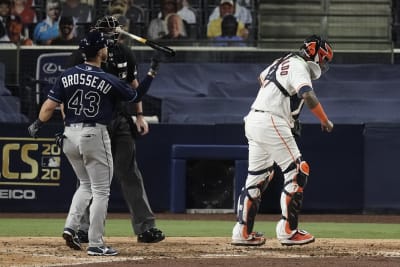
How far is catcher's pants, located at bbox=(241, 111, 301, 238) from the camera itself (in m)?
9.12

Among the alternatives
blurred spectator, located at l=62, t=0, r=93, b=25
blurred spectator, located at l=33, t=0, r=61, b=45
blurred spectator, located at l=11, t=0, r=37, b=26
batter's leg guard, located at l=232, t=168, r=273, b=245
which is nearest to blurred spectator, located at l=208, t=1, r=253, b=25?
blurred spectator, located at l=62, t=0, r=93, b=25

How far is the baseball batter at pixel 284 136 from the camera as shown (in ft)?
29.8

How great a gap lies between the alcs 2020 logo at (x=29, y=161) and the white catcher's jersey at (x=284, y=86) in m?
5.88

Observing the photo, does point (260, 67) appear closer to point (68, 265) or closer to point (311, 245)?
point (311, 245)

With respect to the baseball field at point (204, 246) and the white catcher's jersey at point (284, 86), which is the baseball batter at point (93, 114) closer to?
the baseball field at point (204, 246)

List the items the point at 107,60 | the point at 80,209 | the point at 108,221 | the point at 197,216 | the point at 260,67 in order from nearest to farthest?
1. the point at 80,209
2. the point at 107,60
3. the point at 108,221
4. the point at 197,216
5. the point at 260,67

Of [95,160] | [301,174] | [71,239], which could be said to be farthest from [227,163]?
[95,160]

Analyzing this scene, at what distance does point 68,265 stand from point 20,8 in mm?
11169

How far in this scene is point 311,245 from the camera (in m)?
9.48

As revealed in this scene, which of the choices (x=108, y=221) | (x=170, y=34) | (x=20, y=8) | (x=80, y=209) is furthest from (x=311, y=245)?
(x=20, y=8)

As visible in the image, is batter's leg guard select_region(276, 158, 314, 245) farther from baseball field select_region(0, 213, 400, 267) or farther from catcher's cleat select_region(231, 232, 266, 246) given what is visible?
catcher's cleat select_region(231, 232, 266, 246)

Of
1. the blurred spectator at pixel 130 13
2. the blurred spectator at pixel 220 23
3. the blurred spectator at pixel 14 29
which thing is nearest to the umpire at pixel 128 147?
the blurred spectator at pixel 130 13

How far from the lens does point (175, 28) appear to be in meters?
17.9

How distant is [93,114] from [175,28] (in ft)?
32.1
